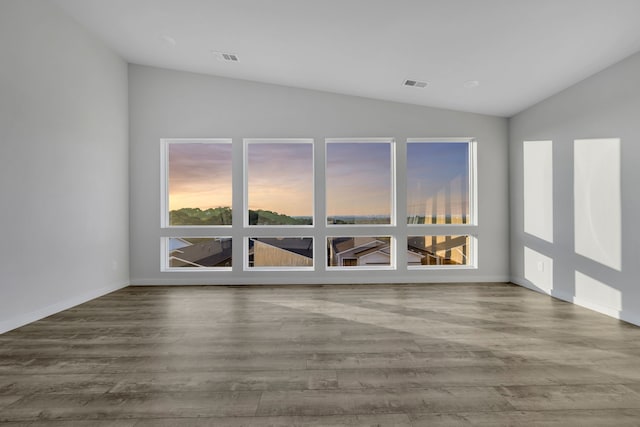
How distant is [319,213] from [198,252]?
6.72ft

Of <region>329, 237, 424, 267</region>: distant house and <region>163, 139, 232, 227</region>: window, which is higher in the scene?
<region>163, 139, 232, 227</region>: window

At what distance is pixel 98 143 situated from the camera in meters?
4.17

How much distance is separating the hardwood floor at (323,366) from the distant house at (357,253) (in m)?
1.32

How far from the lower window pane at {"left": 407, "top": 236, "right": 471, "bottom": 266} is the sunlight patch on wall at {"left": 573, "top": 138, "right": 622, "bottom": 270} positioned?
5.13 feet

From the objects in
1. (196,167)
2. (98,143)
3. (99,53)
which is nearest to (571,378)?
(196,167)

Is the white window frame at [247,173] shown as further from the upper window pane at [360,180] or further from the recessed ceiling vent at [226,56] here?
the recessed ceiling vent at [226,56]

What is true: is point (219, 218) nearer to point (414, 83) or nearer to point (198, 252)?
point (198, 252)

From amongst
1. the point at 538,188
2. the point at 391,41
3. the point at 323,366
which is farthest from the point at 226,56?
the point at 538,188

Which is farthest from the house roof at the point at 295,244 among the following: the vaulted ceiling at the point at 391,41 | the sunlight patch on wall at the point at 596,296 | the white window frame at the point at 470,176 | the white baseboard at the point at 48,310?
the sunlight patch on wall at the point at 596,296

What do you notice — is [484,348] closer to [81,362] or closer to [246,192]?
[81,362]

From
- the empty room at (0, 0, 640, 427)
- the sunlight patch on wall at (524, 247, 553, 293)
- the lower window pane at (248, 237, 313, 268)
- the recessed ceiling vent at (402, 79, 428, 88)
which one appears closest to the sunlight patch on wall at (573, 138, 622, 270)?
the empty room at (0, 0, 640, 427)

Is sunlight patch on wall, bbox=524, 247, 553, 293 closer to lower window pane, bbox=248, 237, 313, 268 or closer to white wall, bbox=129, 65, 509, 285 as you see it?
white wall, bbox=129, 65, 509, 285

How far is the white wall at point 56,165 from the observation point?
9.84 ft

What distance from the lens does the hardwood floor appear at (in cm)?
171
